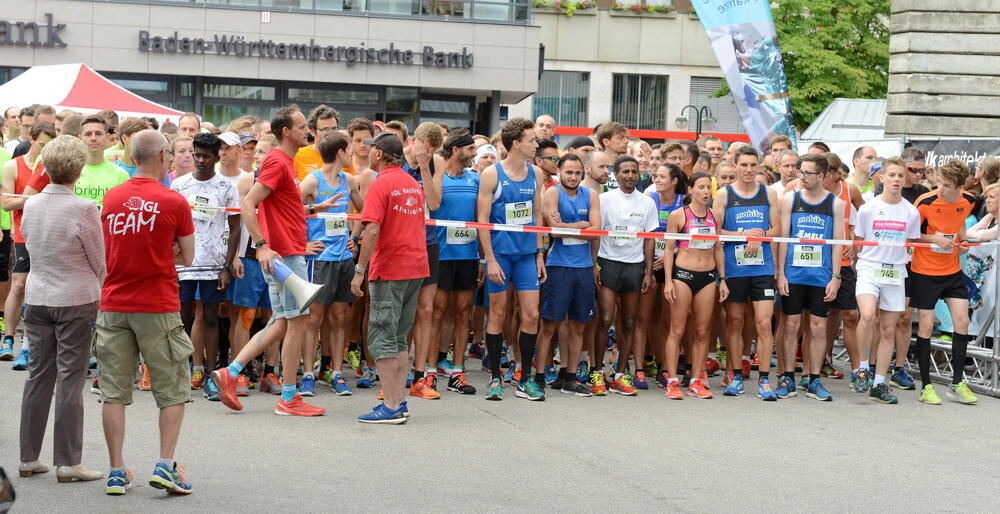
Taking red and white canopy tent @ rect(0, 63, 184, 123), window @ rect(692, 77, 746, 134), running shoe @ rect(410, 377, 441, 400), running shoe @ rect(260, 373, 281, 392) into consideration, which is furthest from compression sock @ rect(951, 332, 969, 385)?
window @ rect(692, 77, 746, 134)

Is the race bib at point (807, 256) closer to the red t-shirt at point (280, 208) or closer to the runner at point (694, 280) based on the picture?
the runner at point (694, 280)

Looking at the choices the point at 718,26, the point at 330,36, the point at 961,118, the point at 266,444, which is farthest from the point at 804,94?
the point at 266,444

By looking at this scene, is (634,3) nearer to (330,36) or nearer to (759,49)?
(330,36)

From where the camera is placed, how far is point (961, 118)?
21312 millimetres

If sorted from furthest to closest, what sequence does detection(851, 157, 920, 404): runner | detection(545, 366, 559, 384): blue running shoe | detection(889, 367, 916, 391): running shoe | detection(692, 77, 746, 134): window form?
detection(692, 77, 746, 134): window, detection(889, 367, 916, 391): running shoe, detection(545, 366, 559, 384): blue running shoe, detection(851, 157, 920, 404): runner

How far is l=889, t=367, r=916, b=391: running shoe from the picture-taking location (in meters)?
11.9

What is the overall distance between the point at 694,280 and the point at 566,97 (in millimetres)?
38752

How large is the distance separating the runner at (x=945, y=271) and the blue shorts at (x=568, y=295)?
305 cm

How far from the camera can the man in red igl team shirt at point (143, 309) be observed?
665cm

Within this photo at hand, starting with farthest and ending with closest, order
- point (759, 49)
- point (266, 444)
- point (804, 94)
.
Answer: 1. point (804, 94)
2. point (759, 49)
3. point (266, 444)

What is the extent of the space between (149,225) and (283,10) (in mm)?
28481

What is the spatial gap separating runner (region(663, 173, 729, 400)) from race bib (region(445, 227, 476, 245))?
64.6 inches

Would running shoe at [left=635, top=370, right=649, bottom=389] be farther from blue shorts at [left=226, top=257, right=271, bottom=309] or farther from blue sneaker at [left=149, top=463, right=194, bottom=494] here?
blue sneaker at [left=149, top=463, right=194, bottom=494]

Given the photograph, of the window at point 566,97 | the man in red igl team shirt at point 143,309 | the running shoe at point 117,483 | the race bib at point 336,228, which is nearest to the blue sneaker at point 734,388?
the race bib at point 336,228
